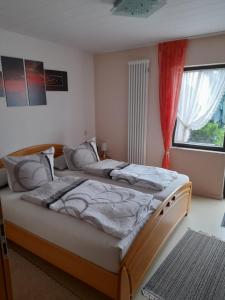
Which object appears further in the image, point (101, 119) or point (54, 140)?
point (101, 119)

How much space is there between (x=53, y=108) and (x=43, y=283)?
2.40 meters

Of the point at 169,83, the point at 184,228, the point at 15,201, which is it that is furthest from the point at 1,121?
the point at 184,228

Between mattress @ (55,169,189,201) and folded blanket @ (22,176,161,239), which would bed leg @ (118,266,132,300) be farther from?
mattress @ (55,169,189,201)

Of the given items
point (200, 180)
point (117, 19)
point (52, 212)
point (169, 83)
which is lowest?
point (200, 180)

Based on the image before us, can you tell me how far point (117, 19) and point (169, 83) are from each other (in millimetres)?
1334

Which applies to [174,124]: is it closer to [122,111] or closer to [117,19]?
[122,111]

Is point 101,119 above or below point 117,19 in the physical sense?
below

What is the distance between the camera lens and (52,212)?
193 centimetres

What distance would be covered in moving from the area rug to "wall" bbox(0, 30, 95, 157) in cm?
235

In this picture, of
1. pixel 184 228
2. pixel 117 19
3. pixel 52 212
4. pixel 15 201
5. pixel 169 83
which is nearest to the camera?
pixel 52 212

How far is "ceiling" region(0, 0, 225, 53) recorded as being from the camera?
1978 millimetres

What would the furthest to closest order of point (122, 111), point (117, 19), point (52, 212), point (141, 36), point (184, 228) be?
point (122, 111) → point (141, 36) → point (184, 228) → point (117, 19) → point (52, 212)

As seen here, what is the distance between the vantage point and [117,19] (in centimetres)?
232

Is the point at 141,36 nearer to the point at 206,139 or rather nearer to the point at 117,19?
the point at 117,19
